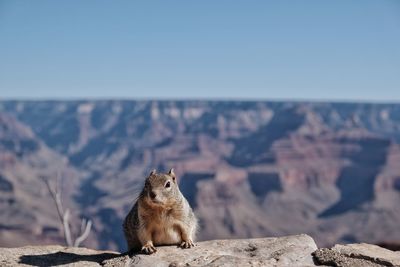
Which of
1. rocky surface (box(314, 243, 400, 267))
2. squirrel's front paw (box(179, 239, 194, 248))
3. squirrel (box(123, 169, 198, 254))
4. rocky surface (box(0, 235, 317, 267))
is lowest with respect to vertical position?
rocky surface (box(314, 243, 400, 267))

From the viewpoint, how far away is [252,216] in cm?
17425

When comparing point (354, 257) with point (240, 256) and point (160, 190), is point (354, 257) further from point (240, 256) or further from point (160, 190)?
point (160, 190)

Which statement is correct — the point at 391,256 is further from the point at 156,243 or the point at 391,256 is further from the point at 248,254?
the point at 156,243

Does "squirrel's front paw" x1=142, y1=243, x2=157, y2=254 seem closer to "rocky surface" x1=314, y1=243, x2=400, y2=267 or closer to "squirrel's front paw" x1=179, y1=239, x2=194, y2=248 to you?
"squirrel's front paw" x1=179, y1=239, x2=194, y2=248

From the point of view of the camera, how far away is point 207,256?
8.25 meters

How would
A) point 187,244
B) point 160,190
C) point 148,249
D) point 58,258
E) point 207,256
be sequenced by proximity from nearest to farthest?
point 160,190 → point 207,256 → point 148,249 → point 187,244 → point 58,258

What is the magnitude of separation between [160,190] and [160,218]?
24.5 inches

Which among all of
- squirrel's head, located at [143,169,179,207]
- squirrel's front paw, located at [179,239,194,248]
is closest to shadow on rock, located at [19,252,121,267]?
squirrel's front paw, located at [179,239,194,248]

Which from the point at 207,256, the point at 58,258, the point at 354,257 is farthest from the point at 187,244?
the point at 354,257

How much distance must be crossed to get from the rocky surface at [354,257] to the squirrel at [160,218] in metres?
2.08

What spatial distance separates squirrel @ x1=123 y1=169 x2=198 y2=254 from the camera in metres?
8.21

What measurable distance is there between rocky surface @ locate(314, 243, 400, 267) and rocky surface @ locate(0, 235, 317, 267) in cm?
22

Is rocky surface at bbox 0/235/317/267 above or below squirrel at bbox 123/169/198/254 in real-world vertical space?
below

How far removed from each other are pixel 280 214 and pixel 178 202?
178m
